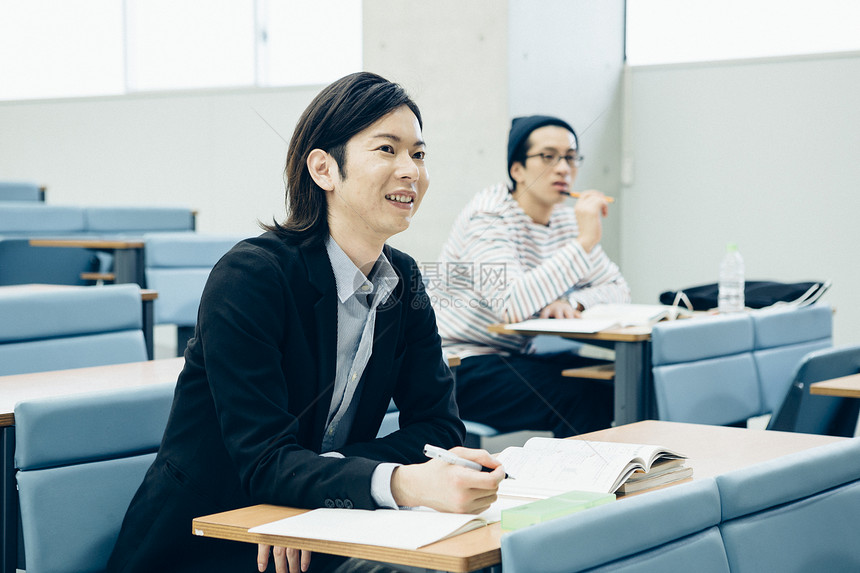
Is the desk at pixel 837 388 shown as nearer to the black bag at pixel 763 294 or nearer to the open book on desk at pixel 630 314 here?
the open book on desk at pixel 630 314

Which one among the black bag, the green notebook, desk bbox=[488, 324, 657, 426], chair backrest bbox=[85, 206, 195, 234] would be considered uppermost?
chair backrest bbox=[85, 206, 195, 234]

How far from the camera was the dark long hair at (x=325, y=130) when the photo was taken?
4.80 ft

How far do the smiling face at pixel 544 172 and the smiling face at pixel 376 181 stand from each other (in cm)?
180

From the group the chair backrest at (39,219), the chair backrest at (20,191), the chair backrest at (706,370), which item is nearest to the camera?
the chair backrest at (706,370)

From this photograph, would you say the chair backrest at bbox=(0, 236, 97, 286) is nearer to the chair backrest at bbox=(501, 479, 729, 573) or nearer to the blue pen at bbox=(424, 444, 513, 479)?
the blue pen at bbox=(424, 444, 513, 479)

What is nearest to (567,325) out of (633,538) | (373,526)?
(373,526)

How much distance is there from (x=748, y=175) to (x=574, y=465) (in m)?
3.54

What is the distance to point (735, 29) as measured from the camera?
4617mm

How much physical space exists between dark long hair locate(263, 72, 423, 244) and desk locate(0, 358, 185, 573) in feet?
1.74

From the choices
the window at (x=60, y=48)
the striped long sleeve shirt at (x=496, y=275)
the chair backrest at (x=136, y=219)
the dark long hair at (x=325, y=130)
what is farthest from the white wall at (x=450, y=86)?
the window at (x=60, y=48)

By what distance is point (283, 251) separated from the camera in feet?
4.67

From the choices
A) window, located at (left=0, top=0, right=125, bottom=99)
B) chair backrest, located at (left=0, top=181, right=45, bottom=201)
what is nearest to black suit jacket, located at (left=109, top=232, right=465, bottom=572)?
chair backrest, located at (left=0, top=181, right=45, bottom=201)

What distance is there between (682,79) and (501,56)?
1.05m

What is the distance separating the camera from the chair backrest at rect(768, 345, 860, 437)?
2.26m
